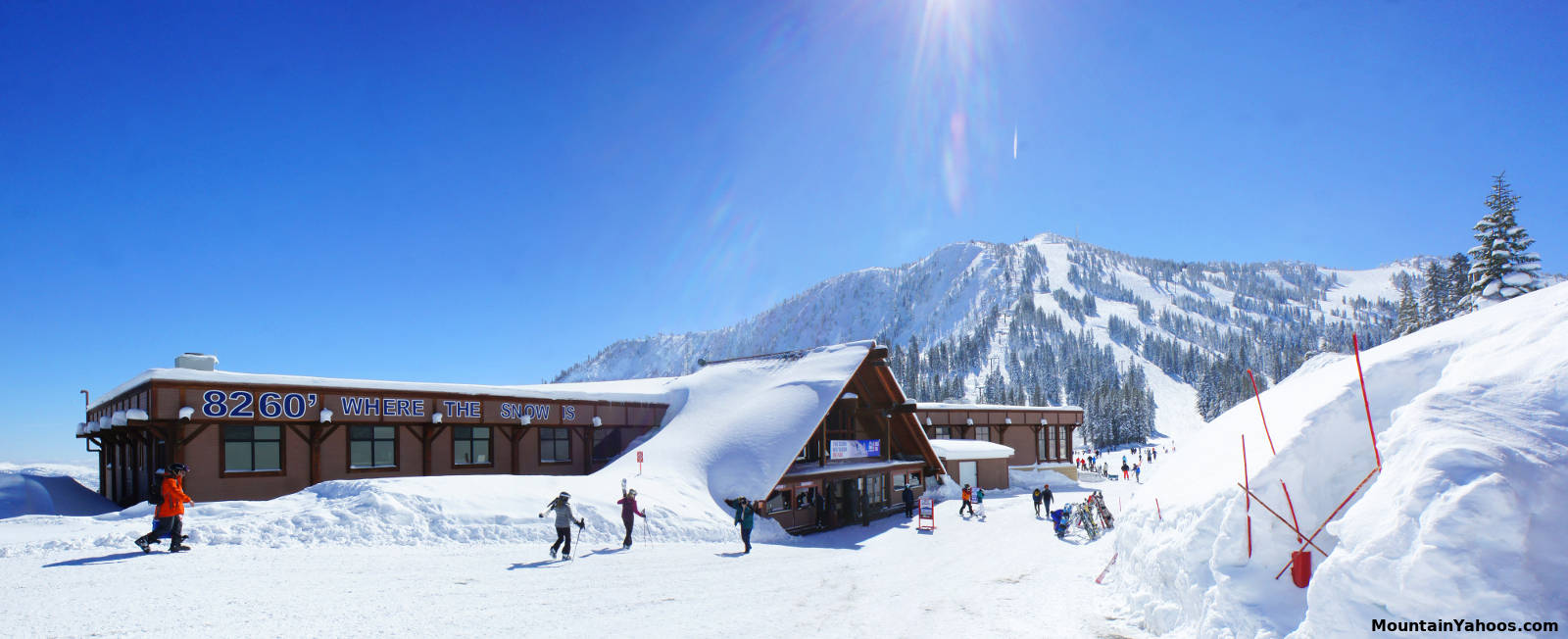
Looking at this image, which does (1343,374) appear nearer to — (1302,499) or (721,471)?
(1302,499)

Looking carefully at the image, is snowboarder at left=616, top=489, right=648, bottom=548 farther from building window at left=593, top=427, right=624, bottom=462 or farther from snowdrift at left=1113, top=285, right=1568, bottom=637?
building window at left=593, top=427, right=624, bottom=462

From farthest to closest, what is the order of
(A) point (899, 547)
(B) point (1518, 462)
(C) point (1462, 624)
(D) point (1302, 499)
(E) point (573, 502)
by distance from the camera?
(A) point (899, 547) < (E) point (573, 502) < (D) point (1302, 499) < (B) point (1518, 462) < (C) point (1462, 624)

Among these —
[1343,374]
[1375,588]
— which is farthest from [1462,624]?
[1343,374]

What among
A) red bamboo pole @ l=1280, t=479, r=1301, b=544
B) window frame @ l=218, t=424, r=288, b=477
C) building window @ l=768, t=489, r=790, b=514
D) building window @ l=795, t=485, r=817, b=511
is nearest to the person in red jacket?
window frame @ l=218, t=424, r=288, b=477

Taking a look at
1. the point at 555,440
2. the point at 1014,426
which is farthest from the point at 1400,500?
the point at 1014,426

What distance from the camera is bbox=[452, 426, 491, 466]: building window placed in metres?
22.8

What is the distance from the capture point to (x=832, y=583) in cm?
1300

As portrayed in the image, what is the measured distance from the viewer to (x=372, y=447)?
2109cm

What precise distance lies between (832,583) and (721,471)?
9727mm

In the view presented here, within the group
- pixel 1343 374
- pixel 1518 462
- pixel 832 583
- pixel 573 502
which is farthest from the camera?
pixel 573 502

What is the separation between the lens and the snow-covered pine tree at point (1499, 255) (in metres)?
35.5

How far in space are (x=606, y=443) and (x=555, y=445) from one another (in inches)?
81.0

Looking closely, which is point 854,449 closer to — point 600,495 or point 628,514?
point 600,495

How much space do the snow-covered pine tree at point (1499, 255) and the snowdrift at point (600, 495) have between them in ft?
110
